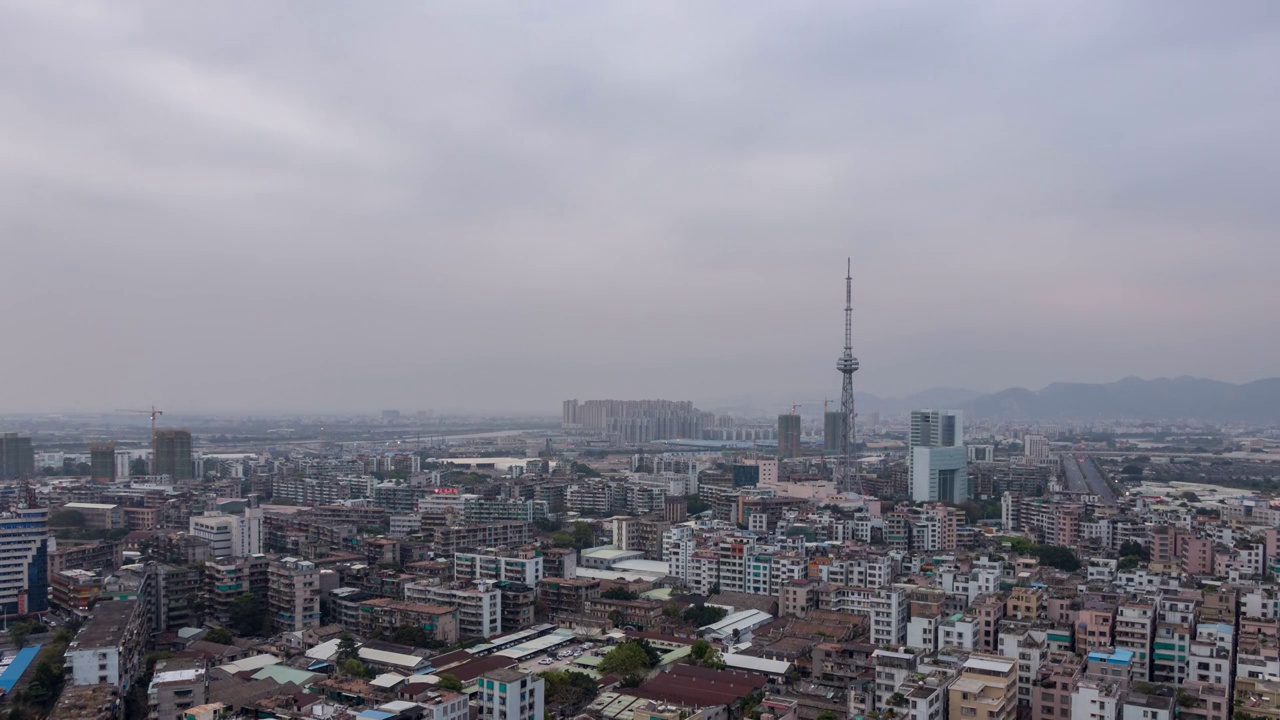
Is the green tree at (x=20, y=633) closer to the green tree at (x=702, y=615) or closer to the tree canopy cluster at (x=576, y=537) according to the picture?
the green tree at (x=702, y=615)

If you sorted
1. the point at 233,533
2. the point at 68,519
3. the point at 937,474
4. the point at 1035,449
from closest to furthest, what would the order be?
the point at 233,533 → the point at 68,519 → the point at 937,474 → the point at 1035,449

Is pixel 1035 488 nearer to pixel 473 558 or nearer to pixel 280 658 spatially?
pixel 473 558

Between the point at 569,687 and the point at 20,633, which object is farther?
the point at 20,633

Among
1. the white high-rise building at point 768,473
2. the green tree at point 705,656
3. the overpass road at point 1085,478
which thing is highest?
the white high-rise building at point 768,473

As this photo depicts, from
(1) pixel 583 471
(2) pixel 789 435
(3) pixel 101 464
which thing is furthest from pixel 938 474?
(3) pixel 101 464

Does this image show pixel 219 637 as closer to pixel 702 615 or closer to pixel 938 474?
pixel 702 615

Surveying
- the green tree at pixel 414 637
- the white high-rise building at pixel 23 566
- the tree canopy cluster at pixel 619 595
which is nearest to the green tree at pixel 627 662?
the green tree at pixel 414 637

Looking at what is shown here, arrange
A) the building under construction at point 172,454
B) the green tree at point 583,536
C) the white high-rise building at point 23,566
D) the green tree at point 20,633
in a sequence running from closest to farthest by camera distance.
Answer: the green tree at point 20,633, the white high-rise building at point 23,566, the green tree at point 583,536, the building under construction at point 172,454

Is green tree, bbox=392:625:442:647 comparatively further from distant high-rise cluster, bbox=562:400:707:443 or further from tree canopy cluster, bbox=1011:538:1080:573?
distant high-rise cluster, bbox=562:400:707:443
